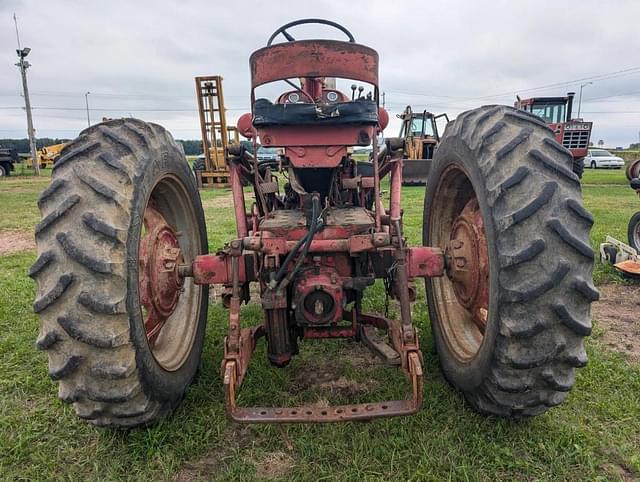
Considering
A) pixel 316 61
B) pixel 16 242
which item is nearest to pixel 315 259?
pixel 316 61

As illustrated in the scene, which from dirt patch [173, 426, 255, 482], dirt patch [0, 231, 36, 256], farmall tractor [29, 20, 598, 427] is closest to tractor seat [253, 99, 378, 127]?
farmall tractor [29, 20, 598, 427]

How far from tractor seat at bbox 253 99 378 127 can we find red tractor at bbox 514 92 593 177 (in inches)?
745

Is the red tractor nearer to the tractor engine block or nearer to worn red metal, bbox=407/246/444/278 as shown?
worn red metal, bbox=407/246/444/278

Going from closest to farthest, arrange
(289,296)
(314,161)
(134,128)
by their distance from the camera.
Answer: (134,128) → (289,296) → (314,161)

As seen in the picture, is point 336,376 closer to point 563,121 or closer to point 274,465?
point 274,465

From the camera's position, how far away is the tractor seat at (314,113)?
3125mm

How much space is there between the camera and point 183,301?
3771mm

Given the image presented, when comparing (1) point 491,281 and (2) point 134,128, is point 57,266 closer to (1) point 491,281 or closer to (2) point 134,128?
(2) point 134,128

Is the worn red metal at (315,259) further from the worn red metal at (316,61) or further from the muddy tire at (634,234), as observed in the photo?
the muddy tire at (634,234)

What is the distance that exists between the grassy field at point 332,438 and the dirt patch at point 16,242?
5123 millimetres

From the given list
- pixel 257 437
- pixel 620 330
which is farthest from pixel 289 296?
pixel 620 330

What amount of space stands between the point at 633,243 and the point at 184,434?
657 centimetres

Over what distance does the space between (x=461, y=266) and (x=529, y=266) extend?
2.43 feet

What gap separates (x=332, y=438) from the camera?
2.76m
